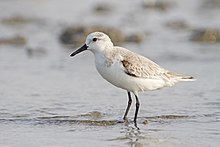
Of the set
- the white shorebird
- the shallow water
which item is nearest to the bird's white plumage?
the white shorebird

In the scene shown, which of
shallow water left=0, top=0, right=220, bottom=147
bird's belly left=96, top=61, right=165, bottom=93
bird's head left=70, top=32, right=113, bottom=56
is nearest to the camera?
shallow water left=0, top=0, right=220, bottom=147

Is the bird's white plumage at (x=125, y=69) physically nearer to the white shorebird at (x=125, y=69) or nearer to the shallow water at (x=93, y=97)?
the white shorebird at (x=125, y=69)

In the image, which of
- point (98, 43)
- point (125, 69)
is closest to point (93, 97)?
point (98, 43)

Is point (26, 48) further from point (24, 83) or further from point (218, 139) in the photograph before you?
point (218, 139)

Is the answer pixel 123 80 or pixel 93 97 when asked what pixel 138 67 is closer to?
pixel 123 80

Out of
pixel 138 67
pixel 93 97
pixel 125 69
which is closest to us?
pixel 125 69

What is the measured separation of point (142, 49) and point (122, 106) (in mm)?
4915

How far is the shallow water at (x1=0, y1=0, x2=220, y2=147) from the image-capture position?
8227 millimetres

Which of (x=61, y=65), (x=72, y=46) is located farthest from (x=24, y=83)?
(x=72, y=46)

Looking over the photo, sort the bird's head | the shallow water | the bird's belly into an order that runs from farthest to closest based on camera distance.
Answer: the bird's head → the bird's belly → the shallow water

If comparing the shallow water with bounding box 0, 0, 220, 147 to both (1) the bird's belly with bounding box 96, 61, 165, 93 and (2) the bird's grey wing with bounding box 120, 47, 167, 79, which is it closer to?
(1) the bird's belly with bounding box 96, 61, 165, 93

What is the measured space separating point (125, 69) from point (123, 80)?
147 millimetres

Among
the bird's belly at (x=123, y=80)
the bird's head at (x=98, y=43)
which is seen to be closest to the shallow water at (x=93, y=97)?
the bird's belly at (x=123, y=80)

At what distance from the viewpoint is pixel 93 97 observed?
10.6 metres
